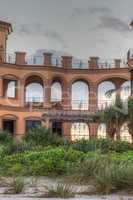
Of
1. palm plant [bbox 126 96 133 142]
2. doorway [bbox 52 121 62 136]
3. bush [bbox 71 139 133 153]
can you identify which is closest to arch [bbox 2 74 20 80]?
doorway [bbox 52 121 62 136]

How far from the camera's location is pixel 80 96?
1983 inches

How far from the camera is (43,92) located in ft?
165

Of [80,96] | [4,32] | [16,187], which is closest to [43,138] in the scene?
[16,187]

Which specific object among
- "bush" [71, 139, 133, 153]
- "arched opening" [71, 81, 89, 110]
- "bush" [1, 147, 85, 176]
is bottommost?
"bush" [1, 147, 85, 176]

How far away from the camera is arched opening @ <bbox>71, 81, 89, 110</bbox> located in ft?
161

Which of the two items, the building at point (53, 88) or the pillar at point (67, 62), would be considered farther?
the pillar at point (67, 62)

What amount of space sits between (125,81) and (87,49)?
507cm

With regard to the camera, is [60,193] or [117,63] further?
[117,63]

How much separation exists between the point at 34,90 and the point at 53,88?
1.99m

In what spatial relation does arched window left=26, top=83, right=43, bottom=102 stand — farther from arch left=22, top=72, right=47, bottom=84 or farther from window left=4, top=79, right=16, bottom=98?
arch left=22, top=72, right=47, bottom=84

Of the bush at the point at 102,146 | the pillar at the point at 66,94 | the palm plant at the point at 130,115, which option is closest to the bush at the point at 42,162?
the bush at the point at 102,146

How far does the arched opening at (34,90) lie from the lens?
163ft

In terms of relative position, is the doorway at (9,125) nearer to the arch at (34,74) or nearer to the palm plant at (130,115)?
the arch at (34,74)

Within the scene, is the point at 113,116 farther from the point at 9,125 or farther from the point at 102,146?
the point at 9,125
